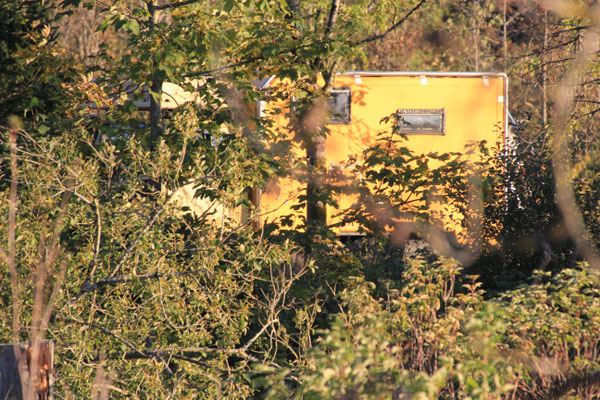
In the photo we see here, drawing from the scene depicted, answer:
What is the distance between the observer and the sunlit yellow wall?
1027 cm

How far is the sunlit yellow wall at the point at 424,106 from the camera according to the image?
10266 millimetres

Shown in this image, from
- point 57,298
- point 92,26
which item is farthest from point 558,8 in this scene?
point 92,26

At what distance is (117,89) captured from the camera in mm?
7398

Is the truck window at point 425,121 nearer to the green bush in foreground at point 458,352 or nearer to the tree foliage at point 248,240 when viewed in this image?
the tree foliage at point 248,240

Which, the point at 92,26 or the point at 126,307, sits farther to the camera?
the point at 92,26

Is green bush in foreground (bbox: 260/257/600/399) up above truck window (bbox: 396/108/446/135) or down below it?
below

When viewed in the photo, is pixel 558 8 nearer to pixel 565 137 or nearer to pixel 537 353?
pixel 565 137

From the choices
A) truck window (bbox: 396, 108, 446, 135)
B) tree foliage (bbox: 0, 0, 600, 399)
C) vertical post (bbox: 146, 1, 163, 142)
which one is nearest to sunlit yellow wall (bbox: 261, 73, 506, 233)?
truck window (bbox: 396, 108, 446, 135)

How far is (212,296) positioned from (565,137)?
482 centimetres

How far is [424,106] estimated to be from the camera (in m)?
10.4

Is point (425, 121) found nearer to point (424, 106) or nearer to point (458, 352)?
point (424, 106)

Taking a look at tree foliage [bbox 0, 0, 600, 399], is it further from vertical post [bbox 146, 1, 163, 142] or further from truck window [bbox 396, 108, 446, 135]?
truck window [bbox 396, 108, 446, 135]

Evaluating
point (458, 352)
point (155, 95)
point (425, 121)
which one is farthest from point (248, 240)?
point (425, 121)

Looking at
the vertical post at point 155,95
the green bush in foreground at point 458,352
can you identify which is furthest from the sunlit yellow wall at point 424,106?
the green bush in foreground at point 458,352
